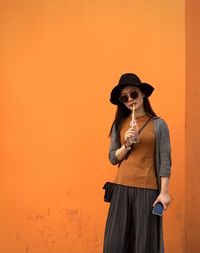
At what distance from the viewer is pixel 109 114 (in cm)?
429

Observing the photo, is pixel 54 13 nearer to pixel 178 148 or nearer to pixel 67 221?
pixel 178 148

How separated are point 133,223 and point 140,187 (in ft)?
Answer: 0.88

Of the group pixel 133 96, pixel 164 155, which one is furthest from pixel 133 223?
pixel 133 96

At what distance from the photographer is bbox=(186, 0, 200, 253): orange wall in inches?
162

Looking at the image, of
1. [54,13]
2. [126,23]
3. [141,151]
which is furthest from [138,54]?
[141,151]

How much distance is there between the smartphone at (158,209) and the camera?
3.04 metres

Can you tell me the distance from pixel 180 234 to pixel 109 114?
51.8 inches

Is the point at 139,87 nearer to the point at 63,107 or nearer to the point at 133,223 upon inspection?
the point at 133,223

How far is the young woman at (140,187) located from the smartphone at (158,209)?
25 millimetres

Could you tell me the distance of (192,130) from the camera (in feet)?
13.5

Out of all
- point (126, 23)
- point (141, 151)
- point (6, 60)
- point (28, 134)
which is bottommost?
point (141, 151)

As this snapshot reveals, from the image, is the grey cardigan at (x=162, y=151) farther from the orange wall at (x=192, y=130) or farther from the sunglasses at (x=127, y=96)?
Answer: the orange wall at (x=192, y=130)

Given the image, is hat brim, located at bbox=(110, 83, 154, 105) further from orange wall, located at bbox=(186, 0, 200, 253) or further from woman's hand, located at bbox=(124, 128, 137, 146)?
orange wall, located at bbox=(186, 0, 200, 253)

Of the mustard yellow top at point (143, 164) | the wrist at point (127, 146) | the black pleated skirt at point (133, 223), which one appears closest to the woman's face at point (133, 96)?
the mustard yellow top at point (143, 164)
